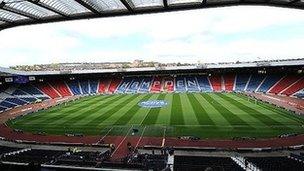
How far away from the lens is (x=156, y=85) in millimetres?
81375

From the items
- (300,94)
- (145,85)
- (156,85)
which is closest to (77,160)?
(300,94)

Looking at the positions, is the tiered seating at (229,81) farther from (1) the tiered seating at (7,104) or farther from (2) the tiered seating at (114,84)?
(1) the tiered seating at (7,104)

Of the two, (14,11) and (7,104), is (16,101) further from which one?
(14,11)

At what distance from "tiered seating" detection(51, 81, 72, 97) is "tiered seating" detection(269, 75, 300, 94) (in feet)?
162

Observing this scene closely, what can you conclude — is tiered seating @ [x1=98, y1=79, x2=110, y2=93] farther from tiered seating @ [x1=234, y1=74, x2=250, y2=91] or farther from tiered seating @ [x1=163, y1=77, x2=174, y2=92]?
tiered seating @ [x1=234, y1=74, x2=250, y2=91]

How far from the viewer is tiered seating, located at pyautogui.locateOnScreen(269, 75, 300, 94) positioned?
65850mm

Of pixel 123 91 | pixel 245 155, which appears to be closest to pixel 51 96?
pixel 123 91

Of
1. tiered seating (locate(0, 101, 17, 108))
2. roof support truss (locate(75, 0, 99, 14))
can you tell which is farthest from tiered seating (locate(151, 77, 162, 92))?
roof support truss (locate(75, 0, 99, 14))

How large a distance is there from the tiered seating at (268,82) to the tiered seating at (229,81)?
7148mm

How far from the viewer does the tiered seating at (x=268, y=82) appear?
69.3 meters

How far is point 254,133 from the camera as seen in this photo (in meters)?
31.8

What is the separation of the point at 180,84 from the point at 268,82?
2201cm

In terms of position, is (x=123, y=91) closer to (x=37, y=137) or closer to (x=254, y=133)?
(x=37, y=137)

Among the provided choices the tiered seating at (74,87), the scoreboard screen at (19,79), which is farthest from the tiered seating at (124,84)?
the scoreboard screen at (19,79)
